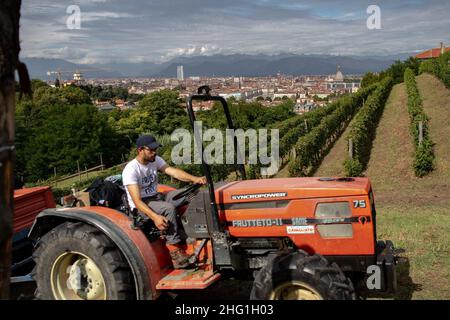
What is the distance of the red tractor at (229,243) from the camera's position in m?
3.93

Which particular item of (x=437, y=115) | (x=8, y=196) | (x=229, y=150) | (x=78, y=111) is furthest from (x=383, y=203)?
(x=78, y=111)

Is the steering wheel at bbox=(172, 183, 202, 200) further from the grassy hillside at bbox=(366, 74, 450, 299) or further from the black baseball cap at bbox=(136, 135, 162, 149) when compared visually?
the grassy hillside at bbox=(366, 74, 450, 299)

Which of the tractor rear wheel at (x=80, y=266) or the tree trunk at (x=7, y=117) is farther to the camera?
the tractor rear wheel at (x=80, y=266)

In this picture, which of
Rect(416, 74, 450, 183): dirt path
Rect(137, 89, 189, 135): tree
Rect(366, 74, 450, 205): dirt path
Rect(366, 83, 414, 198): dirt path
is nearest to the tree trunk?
Rect(366, 74, 450, 205): dirt path

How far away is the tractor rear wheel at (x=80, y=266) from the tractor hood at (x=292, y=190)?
1.12m

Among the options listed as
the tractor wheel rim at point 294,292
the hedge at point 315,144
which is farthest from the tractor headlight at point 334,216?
the hedge at point 315,144

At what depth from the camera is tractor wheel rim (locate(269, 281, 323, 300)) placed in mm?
3627

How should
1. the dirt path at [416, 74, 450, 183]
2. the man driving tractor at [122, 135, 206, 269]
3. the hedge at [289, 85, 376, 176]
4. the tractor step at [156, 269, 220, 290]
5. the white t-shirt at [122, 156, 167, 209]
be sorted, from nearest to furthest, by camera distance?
1. the tractor step at [156, 269, 220, 290]
2. the man driving tractor at [122, 135, 206, 269]
3. the white t-shirt at [122, 156, 167, 209]
4. the dirt path at [416, 74, 450, 183]
5. the hedge at [289, 85, 376, 176]

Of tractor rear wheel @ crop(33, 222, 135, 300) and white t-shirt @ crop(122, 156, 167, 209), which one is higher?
white t-shirt @ crop(122, 156, 167, 209)

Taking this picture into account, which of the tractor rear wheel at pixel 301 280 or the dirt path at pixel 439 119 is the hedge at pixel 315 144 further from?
the tractor rear wheel at pixel 301 280

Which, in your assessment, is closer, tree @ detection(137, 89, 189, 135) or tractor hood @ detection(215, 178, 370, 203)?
tractor hood @ detection(215, 178, 370, 203)

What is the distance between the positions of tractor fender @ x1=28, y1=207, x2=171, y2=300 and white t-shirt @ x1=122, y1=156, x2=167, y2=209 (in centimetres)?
31

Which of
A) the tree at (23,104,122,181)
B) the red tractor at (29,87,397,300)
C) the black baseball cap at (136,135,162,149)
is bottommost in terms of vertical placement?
the tree at (23,104,122,181)
